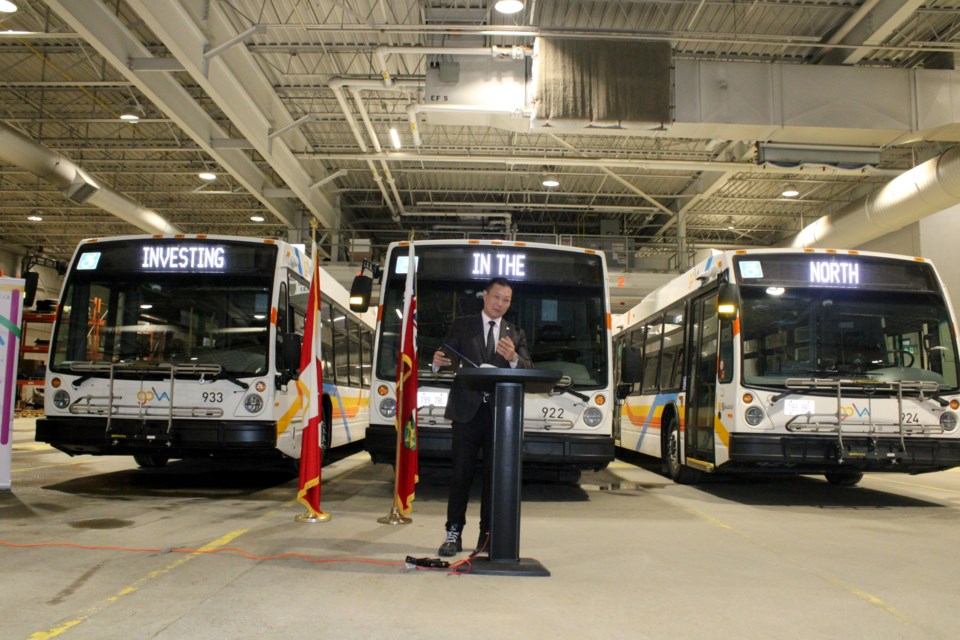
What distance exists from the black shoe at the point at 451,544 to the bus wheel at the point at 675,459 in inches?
259

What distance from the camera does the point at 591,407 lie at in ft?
29.1

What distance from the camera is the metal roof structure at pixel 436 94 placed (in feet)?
44.0

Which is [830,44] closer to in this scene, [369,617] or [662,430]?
[662,430]

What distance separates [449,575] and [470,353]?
5.14 ft

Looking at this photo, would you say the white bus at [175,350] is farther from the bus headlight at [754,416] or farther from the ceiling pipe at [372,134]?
the ceiling pipe at [372,134]

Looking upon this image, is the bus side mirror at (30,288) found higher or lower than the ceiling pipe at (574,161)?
lower

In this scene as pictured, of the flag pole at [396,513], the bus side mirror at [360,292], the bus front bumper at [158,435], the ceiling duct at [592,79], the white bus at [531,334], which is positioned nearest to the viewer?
the flag pole at [396,513]

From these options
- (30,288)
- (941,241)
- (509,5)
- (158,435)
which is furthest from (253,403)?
(941,241)

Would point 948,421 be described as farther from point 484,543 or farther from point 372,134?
point 372,134

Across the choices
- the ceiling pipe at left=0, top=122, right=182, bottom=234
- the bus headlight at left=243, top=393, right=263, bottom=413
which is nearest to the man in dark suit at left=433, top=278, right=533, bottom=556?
the bus headlight at left=243, top=393, right=263, bottom=413

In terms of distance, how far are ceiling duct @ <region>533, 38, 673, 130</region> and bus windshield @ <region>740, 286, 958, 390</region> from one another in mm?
4692

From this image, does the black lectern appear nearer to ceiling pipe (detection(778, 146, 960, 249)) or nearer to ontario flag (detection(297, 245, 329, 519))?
ontario flag (detection(297, 245, 329, 519))

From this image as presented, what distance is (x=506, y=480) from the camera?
504 cm

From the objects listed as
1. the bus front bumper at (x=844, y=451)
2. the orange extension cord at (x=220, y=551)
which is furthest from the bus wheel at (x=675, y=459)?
the orange extension cord at (x=220, y=551)
